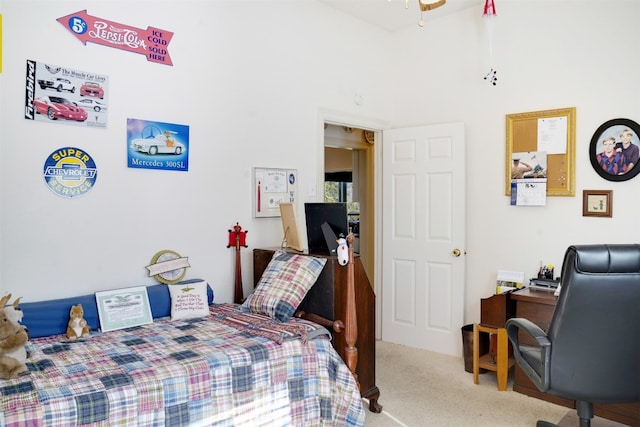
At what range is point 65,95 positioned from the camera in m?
2.52

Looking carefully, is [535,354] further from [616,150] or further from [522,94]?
[522,94]

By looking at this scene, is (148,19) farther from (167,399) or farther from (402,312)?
(402,312)

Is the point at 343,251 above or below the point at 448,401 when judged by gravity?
above

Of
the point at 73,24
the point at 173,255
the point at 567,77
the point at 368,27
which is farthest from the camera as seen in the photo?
the point at 368,27

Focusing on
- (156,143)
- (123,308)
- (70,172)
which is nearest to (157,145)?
(156,143)

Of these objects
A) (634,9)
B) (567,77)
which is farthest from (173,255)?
(634,9)

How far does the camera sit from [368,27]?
4344 mm

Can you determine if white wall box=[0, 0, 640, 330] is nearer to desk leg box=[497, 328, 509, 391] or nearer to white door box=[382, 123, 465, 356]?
white door box=[382, 123, 465, 356]

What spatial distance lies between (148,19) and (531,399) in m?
3.62

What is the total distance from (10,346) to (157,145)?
145 centimetres

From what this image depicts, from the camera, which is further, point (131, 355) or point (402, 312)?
point (402, 312)

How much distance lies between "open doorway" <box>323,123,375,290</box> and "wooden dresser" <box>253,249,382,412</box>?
92.0 inches

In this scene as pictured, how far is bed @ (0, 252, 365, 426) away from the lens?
1731 mm

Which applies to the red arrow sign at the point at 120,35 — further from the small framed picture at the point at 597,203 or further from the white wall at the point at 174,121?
the small framed picture at the point at 597,203
